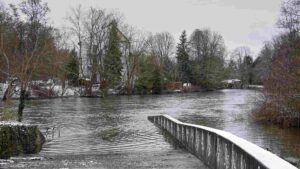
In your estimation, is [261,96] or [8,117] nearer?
[8,117]

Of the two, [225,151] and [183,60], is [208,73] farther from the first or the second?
[225,151]

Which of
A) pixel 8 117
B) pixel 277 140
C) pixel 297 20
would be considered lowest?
pixel 277 140

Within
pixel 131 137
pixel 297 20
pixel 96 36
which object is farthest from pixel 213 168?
pixel 96 36

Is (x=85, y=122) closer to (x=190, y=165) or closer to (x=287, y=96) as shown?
(x=287, y=96)

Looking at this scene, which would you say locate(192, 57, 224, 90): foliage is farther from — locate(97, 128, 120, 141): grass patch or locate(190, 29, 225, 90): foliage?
locate(97, 128, 120, 141): grass patch

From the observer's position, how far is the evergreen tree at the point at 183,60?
374 feet

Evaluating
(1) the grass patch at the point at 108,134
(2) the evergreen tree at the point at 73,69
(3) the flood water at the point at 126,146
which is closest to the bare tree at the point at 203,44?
(2) the evergreen tree at the point at 73,69

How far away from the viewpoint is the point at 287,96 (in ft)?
106

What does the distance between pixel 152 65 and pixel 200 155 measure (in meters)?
87.0

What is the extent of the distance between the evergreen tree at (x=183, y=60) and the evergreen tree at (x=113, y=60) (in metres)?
25.2

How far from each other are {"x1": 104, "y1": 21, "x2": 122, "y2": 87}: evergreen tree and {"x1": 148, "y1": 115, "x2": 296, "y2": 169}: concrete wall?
73.5 m

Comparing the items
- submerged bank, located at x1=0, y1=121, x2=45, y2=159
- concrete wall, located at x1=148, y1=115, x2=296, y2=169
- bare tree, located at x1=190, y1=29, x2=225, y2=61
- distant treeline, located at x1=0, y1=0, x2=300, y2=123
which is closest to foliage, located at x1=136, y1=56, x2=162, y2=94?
distant treeline, located at x1=0, y1=0, x2=300, y2=123

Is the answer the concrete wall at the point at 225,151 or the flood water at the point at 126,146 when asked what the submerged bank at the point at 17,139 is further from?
the concrete wall at the point at 225,151

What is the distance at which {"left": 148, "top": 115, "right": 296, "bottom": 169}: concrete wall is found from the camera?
19.3 ft
